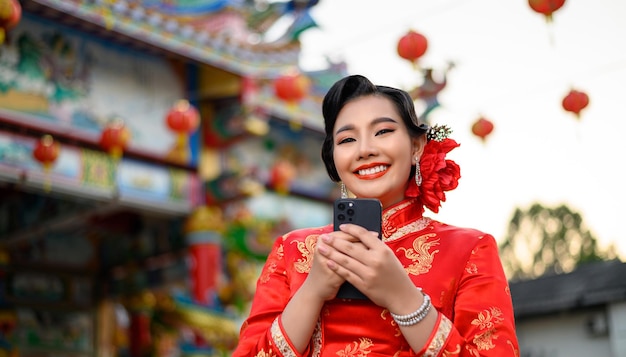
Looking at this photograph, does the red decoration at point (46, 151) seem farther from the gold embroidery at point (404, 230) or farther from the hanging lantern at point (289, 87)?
the gold embroidery at point (404, 230)

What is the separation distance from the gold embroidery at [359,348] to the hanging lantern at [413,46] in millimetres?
4003

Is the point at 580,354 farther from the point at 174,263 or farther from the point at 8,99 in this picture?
the point at 8,99

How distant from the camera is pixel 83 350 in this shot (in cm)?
1201

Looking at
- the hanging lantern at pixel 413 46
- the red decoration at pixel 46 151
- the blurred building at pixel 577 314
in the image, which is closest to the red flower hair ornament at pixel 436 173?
the hanging lantern at pixel 413 46

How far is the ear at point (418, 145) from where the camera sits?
2.35 meters

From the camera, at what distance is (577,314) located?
11.5 m

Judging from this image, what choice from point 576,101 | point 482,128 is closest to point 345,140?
point 576,101

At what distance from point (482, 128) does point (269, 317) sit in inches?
169

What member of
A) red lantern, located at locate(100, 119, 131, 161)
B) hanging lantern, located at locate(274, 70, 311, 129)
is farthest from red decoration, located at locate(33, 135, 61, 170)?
hanging lantern, located at locate(274, 70, 311, 129)

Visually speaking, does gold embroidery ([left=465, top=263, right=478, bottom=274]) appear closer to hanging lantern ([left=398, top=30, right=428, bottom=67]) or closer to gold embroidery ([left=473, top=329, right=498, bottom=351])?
gold embroidery ([left=473, top=329, right=498, bottom=351])

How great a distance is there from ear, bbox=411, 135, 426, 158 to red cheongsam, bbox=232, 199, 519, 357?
0.48 feet

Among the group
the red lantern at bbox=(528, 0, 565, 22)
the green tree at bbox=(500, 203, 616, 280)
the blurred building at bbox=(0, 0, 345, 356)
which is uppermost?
the red lantern at bbox=(528, 0, 565, 22)

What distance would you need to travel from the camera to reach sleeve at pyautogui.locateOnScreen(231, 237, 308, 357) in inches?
81.7

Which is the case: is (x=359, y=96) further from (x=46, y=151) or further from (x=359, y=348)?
(x=46, y=151)
